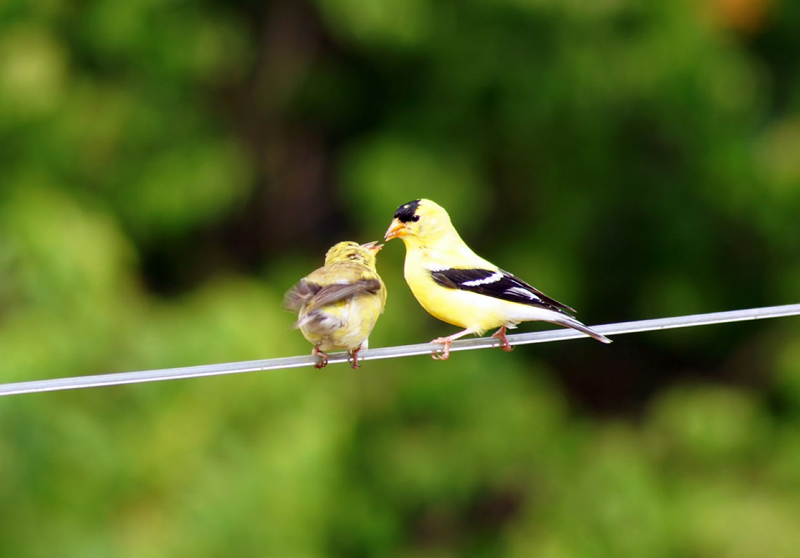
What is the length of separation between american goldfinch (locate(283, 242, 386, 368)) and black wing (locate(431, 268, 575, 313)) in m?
0.18

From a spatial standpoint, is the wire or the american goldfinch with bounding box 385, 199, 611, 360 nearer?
the wire

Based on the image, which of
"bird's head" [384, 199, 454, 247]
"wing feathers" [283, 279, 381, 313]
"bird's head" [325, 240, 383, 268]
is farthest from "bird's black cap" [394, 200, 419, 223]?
"wing feathers" [283, 279, 381, 313]

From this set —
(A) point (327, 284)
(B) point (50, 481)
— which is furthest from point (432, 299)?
(B) point (50, 481)

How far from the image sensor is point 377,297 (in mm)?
2568

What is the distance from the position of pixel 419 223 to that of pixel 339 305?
1.58 ft

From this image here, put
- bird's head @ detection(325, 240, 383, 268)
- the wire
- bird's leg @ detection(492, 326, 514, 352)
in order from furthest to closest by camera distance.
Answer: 1. bird's head @ detection(325, 240, 383, 268)
2. bird's leg @ detection(492, 326, 514, 352)
3. the wire

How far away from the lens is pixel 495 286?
261 cm

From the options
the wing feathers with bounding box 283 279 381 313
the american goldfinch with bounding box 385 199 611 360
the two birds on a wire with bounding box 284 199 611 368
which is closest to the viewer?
the wing feathers with bounding box 283 279 381 313

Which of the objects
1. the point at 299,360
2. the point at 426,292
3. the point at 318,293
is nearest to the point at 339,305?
the point at 318,293

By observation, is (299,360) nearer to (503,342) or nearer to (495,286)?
(503,342)

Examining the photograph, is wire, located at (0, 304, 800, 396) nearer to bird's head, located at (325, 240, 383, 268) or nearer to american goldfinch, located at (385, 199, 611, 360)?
american goldfinch, located at (385, 199, 611, 360)

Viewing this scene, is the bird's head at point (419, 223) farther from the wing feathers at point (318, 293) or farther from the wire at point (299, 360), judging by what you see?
the wire at point (299, 360)

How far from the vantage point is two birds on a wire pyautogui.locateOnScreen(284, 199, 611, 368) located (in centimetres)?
242

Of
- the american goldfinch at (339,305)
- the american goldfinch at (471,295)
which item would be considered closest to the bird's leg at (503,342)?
the american goldfinch at (471,295)
